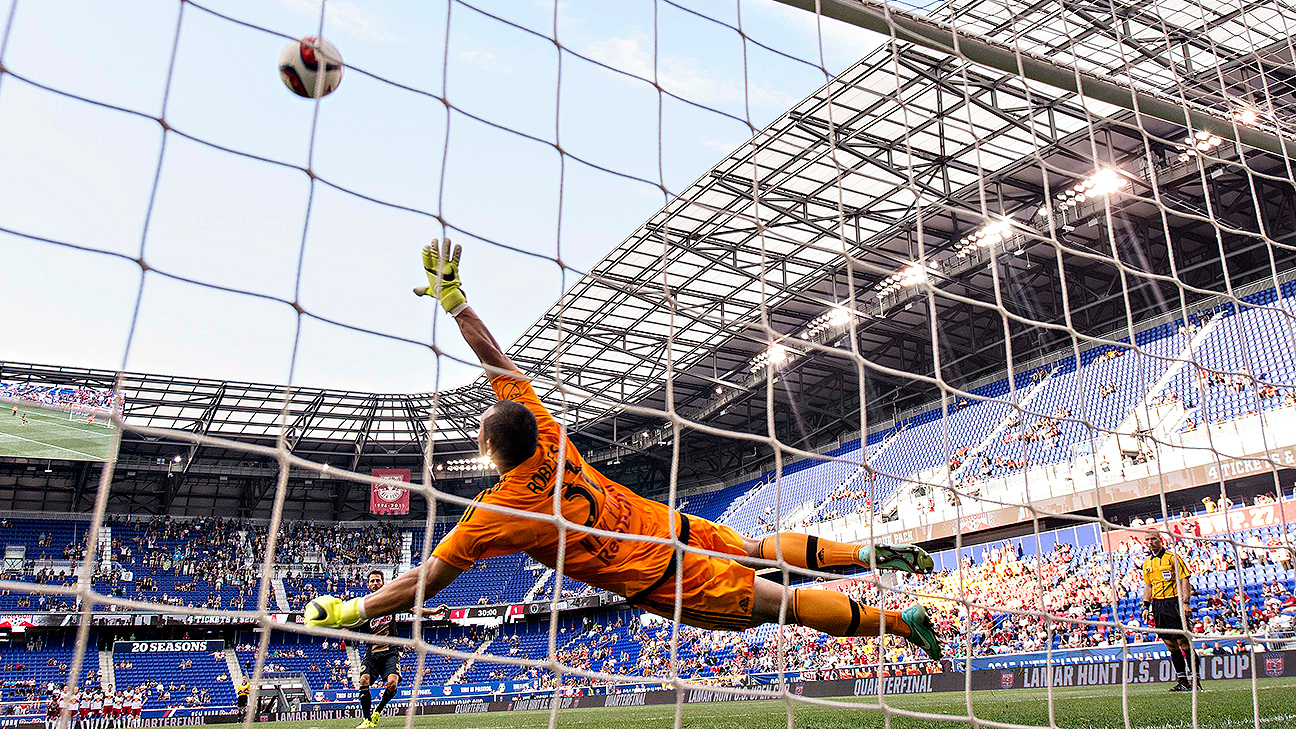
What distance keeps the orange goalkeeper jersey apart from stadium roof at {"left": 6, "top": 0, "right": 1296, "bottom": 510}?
23.9 feet

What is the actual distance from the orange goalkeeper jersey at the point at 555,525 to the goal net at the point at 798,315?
7.9 inches

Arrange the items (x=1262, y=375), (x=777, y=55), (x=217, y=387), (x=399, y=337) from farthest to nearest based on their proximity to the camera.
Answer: (x=217, y=387) → (x=1262, y=375) → (x=777, y=55) → (x=399, y=337)

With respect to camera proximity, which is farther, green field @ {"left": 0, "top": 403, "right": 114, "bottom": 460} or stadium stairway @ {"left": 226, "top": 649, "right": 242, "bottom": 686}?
stadium stairway @ {"left": 226, "top": 649, "right": 242, "bottom": 686}

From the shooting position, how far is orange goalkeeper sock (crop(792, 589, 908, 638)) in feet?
12.1

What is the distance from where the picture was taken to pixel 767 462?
3075cm

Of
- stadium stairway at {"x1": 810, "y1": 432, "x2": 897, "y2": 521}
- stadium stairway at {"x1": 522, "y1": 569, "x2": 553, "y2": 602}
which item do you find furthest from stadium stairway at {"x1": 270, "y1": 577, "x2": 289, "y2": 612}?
stadium stairway at {"x1": 810, "y1": 432, "x2": 897, "y2": 521}

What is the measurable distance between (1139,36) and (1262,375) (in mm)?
6691

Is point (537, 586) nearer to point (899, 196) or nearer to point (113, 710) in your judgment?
point (113, 710)

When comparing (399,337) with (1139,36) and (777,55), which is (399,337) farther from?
(1139,36)

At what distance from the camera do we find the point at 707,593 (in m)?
3.53

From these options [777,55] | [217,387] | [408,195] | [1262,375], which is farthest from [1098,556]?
[217,387]

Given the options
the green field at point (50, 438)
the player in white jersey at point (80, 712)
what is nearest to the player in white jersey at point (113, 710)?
the player in white jersey at point (80, 712)

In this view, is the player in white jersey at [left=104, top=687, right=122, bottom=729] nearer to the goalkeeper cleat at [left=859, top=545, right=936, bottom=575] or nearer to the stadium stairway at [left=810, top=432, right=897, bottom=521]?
the stadium stairway at [left=810, top=432, right=897, bottom=521]

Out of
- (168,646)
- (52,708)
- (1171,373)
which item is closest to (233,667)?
(168,646)
